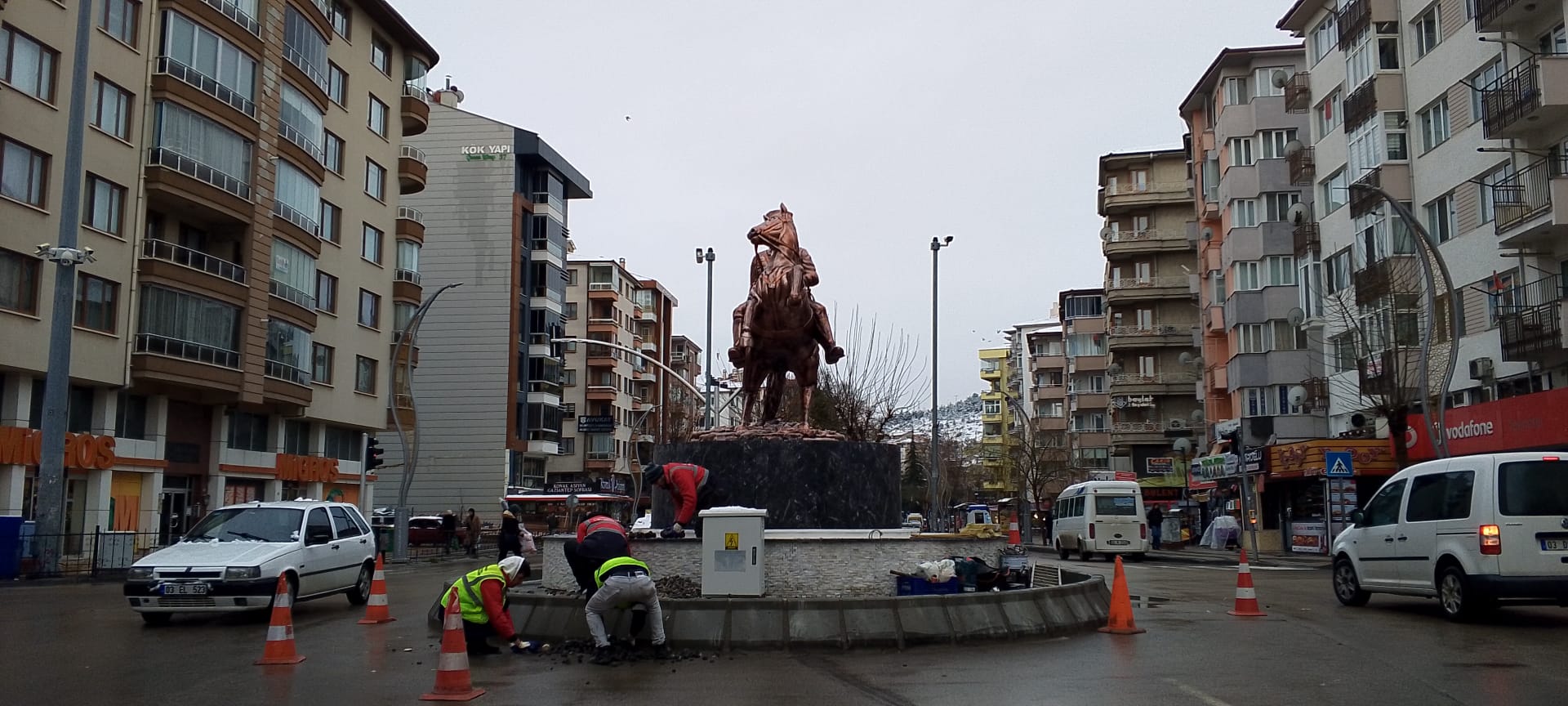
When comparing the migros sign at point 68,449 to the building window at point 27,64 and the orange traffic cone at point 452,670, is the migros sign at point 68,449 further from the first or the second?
the orange traffic cone at point 452,670

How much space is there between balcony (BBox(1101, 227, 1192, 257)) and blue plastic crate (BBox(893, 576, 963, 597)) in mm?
55064

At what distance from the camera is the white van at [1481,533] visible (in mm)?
12922

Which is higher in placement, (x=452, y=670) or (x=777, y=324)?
(x=777, y=324)

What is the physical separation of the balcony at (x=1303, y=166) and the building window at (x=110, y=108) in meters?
36.1

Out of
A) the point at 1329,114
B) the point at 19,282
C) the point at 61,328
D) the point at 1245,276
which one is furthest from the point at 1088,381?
the point at 61,328

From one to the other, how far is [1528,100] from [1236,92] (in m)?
23.5

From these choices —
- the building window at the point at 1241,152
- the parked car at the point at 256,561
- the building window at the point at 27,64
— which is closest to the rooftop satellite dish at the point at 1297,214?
the building window at the point at 1241,152

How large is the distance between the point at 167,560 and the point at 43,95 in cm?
2040

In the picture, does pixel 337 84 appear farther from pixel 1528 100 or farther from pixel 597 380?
pixel 597 380

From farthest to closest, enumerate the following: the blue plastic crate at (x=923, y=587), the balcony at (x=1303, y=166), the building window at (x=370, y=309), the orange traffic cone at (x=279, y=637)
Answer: the building window at (x=370, y=309) → the balcony at (x=1303, y=166) → the blue plastic crate at (x=923, y=587) → the orange traffic cone at (x=279, y=637)

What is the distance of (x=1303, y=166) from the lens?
4256 centimetres

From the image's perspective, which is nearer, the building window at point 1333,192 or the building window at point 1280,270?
the building window at point 1333,192

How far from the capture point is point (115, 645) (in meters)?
12.7

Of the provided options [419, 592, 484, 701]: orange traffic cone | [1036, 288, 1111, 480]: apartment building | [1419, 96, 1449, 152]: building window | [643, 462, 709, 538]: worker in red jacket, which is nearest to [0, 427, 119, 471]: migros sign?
[643, 462, 709, 538]: worker in red jacket
